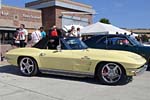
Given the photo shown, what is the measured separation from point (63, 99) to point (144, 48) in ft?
15.4

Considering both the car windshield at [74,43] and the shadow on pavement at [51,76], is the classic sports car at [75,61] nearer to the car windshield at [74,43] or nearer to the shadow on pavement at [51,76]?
the car windshield at [74,43]

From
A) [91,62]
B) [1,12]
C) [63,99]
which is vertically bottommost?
[63,99]

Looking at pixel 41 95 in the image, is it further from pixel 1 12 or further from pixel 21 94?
pixel 1 12

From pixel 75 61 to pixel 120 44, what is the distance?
2918 mm

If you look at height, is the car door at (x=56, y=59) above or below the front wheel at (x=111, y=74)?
above

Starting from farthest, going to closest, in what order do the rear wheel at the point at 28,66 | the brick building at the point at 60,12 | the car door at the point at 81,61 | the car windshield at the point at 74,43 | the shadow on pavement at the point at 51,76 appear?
the brick building at the point at 60,12 → the rear wheel at the point at 28,66 → the car windshield at the point at 74,43 → the shadow on pavement at the point at 51,76 → the car door at the point at 81,61

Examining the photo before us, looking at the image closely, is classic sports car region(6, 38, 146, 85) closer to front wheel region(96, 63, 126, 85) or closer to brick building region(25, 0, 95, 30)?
front wheel region(96, 63, 126, 85)

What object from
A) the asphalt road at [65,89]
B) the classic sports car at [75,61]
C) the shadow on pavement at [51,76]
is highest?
the classic sports car at [75,61]

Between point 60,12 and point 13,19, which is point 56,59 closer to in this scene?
point 13,19

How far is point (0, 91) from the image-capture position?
623 cm

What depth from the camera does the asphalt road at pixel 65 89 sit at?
18.8 feet

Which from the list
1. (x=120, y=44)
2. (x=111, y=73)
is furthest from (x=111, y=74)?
(x=120, y=44)

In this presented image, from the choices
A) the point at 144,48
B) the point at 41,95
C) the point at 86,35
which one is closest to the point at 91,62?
the point at 41,95

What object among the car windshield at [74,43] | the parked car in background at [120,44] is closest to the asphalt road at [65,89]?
the car windshield at [74,43]
